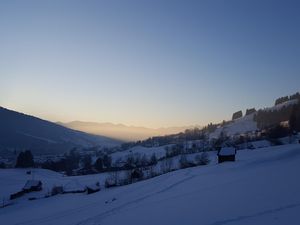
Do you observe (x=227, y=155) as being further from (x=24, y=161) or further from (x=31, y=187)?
(x=24, y=161)

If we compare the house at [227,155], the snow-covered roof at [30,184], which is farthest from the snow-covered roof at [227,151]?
the snow-covered roof at [30,184]

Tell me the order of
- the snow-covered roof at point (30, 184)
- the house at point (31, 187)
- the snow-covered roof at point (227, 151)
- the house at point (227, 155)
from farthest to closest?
1. the snow-covered roof at point (30, 184)
2. the house at point (31, 187)
3. the snow-covered roof at point (227, 151)
4. the house at point (227, 155)

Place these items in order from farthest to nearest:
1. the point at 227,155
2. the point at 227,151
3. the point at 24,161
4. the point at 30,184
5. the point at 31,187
A: 1. the point at 24,161
2. the point at 30,184
3. the point at 31,187
4. the point at 227,151
5. the point at 227,155

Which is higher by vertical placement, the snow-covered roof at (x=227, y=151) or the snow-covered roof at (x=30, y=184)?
the snow-covered roof at (x=227, y=151)

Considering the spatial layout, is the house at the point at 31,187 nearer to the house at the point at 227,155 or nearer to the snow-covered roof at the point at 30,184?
the snow-covered roof at the point at 30,184

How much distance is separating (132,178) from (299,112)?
104 m

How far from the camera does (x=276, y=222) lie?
21.2 m

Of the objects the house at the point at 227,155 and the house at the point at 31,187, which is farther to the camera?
the house at the point at 31,187

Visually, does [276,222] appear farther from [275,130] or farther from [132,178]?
[275,130]

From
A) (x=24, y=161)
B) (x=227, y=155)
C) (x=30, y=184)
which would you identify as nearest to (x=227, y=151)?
(x=227, y=155)

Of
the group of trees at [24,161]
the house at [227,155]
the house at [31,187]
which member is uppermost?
the house at [227,155]

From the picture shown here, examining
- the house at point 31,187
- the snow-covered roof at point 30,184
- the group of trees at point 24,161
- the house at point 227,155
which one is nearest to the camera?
the house at point 227,155

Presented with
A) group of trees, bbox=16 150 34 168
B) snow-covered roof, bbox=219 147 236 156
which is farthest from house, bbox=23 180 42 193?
group of trees, bbox=16 150 34 168

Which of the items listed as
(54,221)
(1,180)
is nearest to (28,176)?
(1,180)
